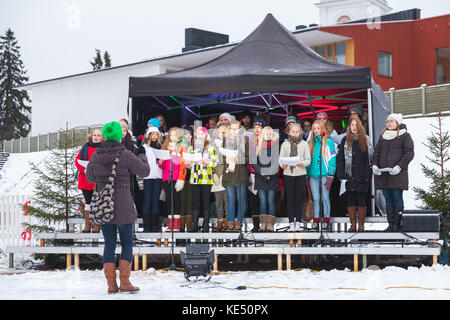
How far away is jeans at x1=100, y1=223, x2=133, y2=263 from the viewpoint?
6746mm

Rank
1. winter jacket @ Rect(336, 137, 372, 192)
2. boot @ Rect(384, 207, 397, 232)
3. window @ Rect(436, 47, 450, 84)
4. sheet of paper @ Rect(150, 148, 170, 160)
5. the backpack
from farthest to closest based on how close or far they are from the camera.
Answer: window @ Rect(436, 47, 450, 84)
winter jacket @ Rect(336, 137, 372, 192)
boot @ Rect(384, 207, 397, 232)
sheet of paper @ Rect(150, 148, 170, 160)
the backpack

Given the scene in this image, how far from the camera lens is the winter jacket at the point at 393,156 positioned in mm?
9023

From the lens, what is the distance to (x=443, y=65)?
26.6 meters

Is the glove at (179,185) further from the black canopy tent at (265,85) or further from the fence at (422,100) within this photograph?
the fence at (422,100)

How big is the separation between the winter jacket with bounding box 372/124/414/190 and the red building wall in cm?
1686

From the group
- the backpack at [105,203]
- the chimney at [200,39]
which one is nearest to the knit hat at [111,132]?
the backpack at [105,203]

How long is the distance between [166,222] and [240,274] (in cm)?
248

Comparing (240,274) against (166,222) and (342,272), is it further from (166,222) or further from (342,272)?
(166,222)

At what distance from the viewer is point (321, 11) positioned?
183ft

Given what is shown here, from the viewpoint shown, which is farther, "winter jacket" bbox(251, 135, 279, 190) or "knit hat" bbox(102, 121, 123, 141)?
"winter jacket" bbox(251, 135, 279, 190)

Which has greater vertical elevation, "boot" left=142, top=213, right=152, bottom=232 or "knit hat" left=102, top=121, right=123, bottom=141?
"knit hat" left=102, top=121, right=123, bottom=141

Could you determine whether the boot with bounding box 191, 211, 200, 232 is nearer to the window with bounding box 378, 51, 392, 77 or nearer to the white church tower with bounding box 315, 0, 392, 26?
the window with bounding box 378, 51, 392, 77

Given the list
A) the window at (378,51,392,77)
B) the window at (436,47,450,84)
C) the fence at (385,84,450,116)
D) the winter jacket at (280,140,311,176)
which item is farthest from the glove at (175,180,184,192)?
the window at (436,47,450,84)
